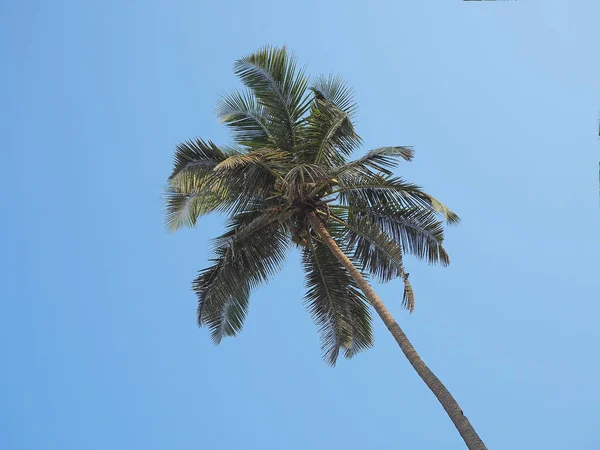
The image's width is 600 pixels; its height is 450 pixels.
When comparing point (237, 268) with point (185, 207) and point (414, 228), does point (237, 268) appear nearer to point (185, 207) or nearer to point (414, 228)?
point (185, 207)

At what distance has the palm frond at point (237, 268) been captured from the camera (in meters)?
13.6

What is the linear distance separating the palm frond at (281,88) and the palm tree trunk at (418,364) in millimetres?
2392

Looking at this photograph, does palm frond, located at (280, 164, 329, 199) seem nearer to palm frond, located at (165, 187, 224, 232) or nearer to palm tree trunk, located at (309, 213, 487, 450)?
palm tree trunk, located at (309, 213, 487, 450)

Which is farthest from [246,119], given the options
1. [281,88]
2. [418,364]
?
[418,364]

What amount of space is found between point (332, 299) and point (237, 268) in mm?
2493

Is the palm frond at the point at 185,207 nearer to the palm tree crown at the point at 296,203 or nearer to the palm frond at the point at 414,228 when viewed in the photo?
the palm tree crown at the point at 296,203

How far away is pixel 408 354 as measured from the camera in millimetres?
10773

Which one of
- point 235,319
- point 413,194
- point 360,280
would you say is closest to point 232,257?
point 235,319

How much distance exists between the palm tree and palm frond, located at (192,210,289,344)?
0.03 metres

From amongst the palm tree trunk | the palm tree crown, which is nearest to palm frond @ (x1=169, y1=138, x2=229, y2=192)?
the palm tree crown

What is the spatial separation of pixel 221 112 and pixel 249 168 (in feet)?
9.78

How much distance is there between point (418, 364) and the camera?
10.5 m

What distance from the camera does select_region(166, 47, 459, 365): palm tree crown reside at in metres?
13.2

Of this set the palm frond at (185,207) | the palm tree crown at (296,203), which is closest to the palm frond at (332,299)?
the palm tree crown at (296,203)
